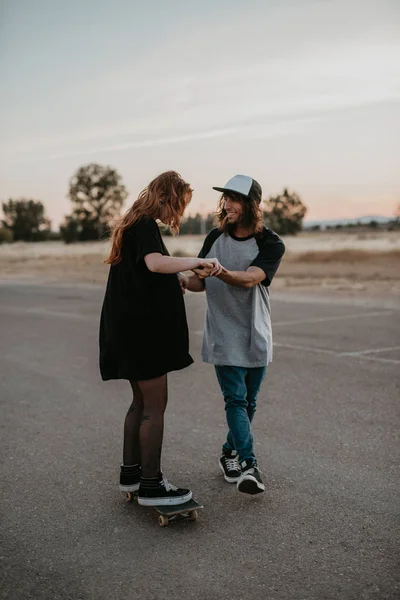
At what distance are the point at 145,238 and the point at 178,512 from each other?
1.46m

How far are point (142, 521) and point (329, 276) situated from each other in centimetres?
2319

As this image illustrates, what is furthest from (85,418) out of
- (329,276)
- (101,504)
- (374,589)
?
(329,276)

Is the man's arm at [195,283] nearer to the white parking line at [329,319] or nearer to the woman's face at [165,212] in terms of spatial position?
the woman's face at [165,212]

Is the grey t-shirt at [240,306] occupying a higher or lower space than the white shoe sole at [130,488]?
higher

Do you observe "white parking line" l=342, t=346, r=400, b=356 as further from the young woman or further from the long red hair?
the long red hair

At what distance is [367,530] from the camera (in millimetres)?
3998

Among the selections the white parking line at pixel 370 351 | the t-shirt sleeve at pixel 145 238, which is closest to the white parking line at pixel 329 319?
the white parking line at pixel 370 351

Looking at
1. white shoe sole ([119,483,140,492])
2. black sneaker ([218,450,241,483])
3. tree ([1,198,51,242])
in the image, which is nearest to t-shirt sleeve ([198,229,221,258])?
black sneaker ([218,450,241,483])

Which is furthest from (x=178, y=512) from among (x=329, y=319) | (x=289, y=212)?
(x=289, y=212)

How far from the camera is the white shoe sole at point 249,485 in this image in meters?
4.33

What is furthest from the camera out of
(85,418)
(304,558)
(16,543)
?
(85,418)

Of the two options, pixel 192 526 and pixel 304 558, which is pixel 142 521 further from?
pixel 304 558

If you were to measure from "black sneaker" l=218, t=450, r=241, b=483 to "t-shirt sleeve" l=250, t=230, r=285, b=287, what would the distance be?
1.14 meters

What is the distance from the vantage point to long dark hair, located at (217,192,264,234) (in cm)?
446
